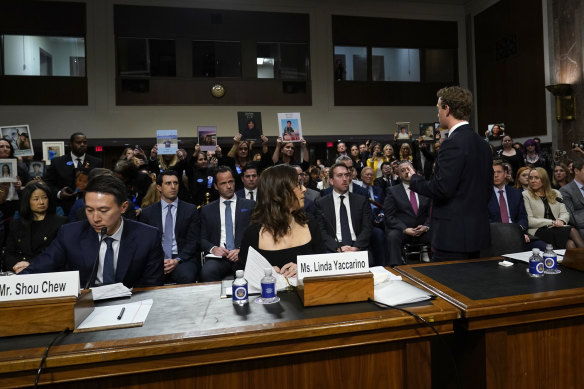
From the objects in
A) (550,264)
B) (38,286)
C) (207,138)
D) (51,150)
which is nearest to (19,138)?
(51,150)

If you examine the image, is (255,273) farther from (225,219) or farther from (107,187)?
(225,219)

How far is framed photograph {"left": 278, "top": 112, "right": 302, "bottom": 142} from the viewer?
4.75 meters

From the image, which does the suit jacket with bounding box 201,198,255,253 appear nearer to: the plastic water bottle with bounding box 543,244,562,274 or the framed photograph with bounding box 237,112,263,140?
the framed photograph with bounding box 237,112,263,140

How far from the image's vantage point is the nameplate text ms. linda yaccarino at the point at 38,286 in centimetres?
129

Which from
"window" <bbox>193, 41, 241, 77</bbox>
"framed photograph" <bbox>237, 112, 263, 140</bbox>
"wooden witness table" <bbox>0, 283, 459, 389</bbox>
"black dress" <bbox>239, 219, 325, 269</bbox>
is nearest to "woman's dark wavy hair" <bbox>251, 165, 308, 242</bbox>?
"black dress" <bbox>239, 219, 325, 269</bbox>

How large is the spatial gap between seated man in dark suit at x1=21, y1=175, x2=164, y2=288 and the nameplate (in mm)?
897

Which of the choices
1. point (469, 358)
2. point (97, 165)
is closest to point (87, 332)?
point (469, 358)

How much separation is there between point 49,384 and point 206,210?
2.37 m

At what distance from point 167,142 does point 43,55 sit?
5.83 meters

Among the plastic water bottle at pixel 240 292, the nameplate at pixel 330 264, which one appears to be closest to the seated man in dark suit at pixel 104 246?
the plastic water bottle at pixel 240 292

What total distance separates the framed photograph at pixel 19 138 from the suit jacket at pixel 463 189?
496 cm

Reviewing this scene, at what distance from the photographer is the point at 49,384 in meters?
1.10

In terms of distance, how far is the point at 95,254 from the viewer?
6.12ft

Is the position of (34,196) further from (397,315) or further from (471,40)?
(471,40)
